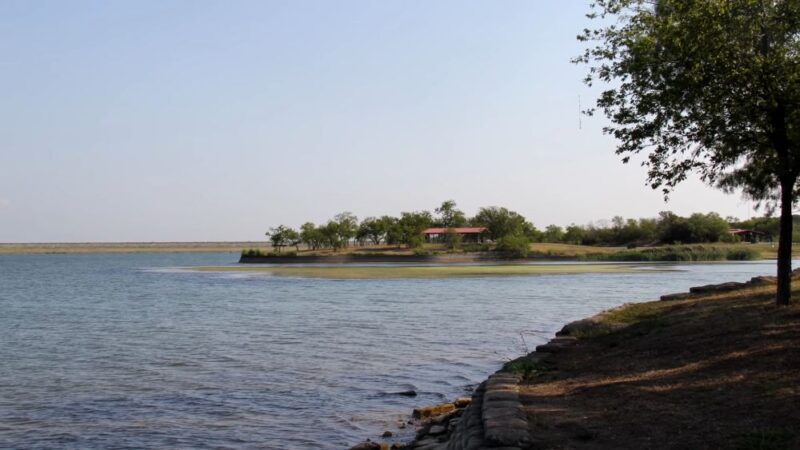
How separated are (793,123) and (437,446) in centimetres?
999

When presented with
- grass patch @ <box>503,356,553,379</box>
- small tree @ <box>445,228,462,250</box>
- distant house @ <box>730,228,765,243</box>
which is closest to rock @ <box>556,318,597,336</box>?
grass patch @ <box>503,356,553,379</box>

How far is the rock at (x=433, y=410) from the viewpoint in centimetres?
1437

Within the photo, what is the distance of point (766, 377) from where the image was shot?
10.7 meters

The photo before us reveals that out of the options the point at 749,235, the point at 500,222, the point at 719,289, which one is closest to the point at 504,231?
the point at 500,222

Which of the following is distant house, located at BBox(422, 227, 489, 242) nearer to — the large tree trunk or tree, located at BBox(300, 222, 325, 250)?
tree, located at BBox(300, 222, 325, 250)

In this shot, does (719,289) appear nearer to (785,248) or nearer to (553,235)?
(785,248)

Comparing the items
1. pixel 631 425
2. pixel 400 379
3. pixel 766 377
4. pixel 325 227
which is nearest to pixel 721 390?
pixel 766 377

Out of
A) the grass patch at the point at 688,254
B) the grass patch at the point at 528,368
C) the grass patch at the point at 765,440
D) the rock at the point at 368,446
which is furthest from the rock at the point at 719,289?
the grass patch at the point at 688,254

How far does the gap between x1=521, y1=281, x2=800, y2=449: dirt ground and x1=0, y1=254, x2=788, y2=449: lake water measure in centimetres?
337

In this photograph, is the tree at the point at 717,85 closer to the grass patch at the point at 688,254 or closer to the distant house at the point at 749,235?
the grass patch at the point at 688,254

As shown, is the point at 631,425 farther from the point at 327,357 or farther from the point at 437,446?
the point at 327,357

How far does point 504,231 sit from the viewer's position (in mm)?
153125

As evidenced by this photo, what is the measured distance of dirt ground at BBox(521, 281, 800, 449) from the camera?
28.7 feet

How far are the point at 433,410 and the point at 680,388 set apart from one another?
4933 mm
